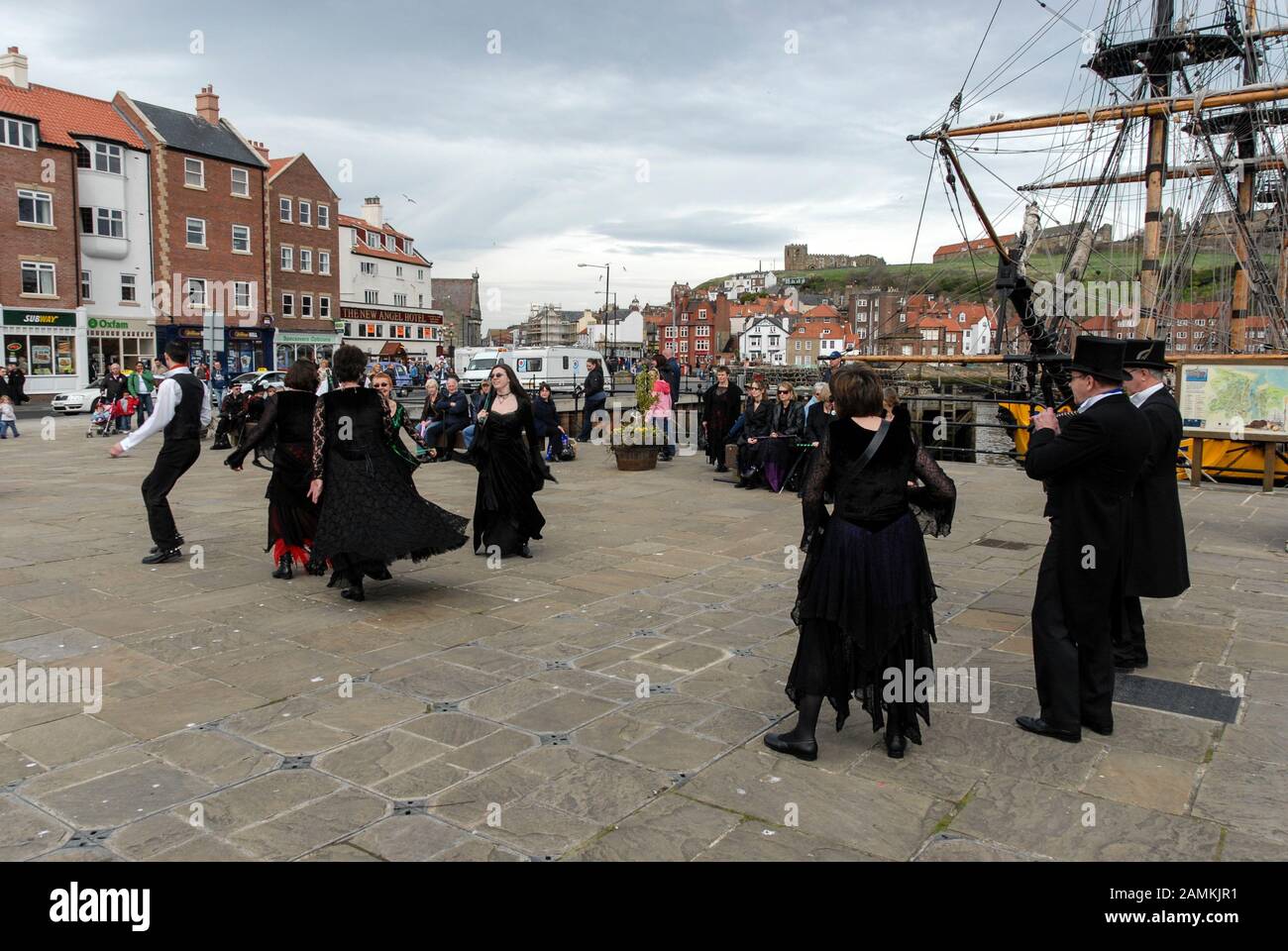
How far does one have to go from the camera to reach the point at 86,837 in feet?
11.3

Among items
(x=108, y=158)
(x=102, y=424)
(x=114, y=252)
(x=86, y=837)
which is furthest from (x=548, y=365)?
(x=86, y=837)

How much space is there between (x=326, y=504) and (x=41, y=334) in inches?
1548

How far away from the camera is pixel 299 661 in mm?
5590

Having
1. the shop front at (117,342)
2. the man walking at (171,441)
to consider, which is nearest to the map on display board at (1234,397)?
the man walking at (171,441)

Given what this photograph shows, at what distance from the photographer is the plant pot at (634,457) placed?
15.4 m

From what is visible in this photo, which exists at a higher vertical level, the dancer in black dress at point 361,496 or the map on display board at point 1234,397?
the map on display board at point 1234,397

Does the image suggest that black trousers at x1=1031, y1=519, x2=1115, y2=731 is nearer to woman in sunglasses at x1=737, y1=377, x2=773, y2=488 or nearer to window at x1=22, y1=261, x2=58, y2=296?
woman in sunglasses at x1=737, y1=377, x2=773, y2=488

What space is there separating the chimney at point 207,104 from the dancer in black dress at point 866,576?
174 ft

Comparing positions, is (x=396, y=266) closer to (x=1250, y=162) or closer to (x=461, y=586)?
(x=1250, y=162)

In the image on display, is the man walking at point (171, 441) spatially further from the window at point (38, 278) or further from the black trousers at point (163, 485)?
the window at point (38, 278)

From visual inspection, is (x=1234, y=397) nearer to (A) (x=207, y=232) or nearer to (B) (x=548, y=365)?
(B) (x=548, y=365)

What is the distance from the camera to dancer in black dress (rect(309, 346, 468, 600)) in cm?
677

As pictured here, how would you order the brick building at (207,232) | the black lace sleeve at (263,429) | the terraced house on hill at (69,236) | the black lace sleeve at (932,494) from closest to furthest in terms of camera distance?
the black lace sleeve at (932,494) → the black lace sleeve at (263,429) → the terraced house on hill at (69,236) → the brick building at (207,232)
